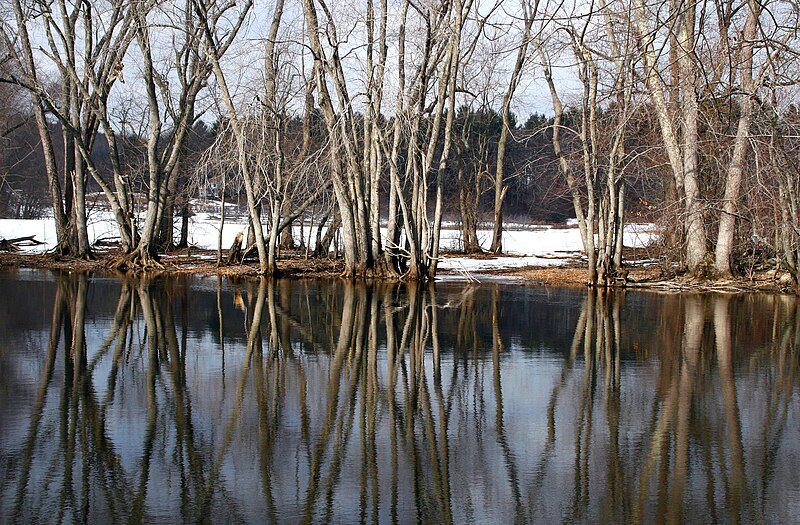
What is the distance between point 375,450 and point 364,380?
104 inches

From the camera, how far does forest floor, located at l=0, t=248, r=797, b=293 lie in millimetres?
21141

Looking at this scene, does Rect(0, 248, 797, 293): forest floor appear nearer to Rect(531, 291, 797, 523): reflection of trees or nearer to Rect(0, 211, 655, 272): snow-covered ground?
Rect(0, 211, 655, 272): snow-covered ground

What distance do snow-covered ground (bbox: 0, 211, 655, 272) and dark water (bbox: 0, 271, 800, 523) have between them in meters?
10.7

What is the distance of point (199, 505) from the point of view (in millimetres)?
5250

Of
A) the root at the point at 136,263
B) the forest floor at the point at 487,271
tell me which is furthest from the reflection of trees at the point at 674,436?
the root at the point at 136,263

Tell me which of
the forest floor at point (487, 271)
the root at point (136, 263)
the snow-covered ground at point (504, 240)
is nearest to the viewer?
the forest floor at point (487, 271)

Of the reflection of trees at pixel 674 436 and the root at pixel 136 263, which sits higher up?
the root at pixel 136 263

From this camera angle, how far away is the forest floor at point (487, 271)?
69.4 feet

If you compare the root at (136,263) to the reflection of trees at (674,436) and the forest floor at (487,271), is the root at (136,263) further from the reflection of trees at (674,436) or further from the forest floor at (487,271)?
the reflection of trees at (674,436)

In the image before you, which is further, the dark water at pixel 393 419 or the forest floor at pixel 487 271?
the forest floor at pixel 487 271

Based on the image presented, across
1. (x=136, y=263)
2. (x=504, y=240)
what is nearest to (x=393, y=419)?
(x=136, y=263)

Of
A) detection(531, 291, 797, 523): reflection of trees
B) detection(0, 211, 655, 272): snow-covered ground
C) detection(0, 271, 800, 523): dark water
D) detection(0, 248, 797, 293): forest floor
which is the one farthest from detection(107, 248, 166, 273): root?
detection(531, 291, 797, 523): reflection of trees

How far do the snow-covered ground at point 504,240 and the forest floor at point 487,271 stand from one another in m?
0.63

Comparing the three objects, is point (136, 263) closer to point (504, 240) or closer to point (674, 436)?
point (674, 436)
